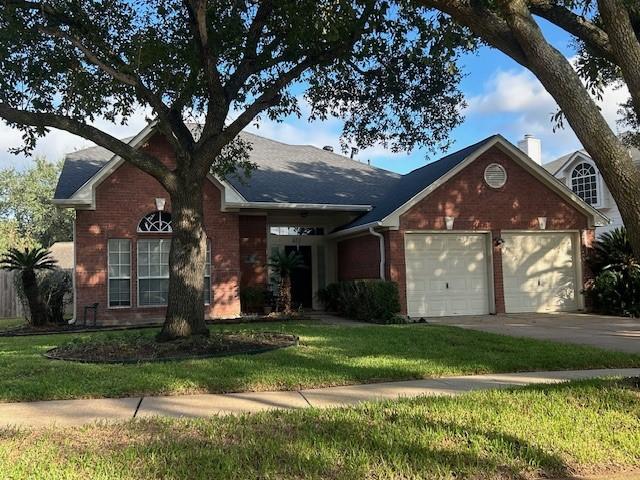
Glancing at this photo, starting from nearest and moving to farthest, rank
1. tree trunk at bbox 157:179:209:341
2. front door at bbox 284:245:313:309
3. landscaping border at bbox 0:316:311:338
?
tree trunk at bbox 157:179:209:341 < landscaping border at bbox 0:316:311:338 < front door at bbox 284:245:313:309

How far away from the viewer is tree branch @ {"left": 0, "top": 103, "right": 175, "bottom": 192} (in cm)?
982

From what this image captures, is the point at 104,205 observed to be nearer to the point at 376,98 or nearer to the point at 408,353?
the point at 376,98

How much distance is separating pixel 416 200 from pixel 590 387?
10.4m

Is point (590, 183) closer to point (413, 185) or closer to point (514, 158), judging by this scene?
point (514, 158)

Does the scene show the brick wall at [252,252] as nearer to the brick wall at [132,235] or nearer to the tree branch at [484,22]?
the brick wall at [132,235]

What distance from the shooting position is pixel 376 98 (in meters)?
13.9

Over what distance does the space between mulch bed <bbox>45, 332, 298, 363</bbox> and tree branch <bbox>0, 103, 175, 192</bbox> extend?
2.83m

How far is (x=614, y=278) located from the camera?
54.3 feet

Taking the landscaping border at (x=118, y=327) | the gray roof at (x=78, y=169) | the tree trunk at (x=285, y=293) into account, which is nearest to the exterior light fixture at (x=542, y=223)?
the landscaping border at (x=118, y=327)

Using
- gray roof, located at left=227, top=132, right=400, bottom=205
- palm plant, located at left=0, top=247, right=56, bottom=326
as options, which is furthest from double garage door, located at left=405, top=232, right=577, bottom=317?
palm plant, located at left=0, top=247, right=56, bottom=326

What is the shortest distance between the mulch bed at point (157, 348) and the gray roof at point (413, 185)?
753 centimetres

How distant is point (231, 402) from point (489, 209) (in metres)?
12.8

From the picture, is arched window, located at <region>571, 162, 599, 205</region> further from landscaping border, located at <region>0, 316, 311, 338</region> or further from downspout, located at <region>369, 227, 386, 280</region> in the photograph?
landscaping border, located at <region>0, 316, 311, 338</region>

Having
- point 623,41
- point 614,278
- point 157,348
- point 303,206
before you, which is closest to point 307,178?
point 303,206
